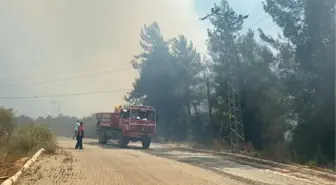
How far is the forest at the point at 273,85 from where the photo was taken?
24703 millimetres

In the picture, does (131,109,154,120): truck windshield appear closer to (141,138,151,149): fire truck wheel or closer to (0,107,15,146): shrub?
(141,138,151,149): fire truck wheel

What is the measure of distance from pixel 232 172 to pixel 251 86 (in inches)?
741

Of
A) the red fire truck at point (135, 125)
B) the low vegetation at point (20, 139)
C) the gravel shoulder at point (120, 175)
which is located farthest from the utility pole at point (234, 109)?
the low vegetation at point (20, 139)

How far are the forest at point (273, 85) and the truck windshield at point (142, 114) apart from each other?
6653 mm

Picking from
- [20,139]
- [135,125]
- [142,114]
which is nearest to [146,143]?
[135,125]

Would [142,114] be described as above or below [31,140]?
above

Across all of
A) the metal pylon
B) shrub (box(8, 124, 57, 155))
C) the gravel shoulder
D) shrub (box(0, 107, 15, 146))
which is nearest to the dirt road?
the gravel shoulder

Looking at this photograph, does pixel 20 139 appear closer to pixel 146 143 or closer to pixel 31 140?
pixel 31 140

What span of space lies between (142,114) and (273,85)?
10.1 metres

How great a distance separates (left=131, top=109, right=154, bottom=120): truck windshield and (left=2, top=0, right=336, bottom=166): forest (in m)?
6.65

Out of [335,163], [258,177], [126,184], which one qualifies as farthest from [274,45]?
[126,184]

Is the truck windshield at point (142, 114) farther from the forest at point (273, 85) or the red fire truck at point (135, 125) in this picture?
the forest at point (273, 85)

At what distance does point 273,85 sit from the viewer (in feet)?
99.4

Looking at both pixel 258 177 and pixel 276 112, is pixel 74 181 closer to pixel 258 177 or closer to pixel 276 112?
pixel 258 177
